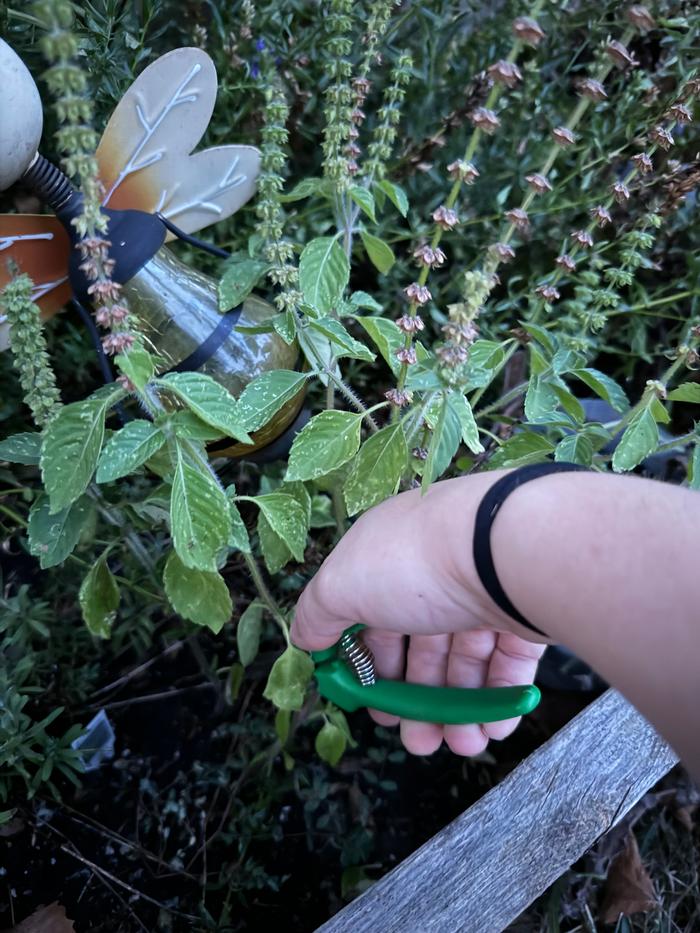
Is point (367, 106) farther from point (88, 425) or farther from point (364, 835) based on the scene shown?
point (364, 835)

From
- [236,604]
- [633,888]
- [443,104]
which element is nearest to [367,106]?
[443,104]

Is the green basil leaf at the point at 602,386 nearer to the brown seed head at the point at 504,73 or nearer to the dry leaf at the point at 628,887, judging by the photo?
the brown seed head at the point at 504,73

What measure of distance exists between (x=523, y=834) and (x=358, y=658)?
29cm

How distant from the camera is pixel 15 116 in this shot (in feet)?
1.69

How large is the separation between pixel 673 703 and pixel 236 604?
781 mm

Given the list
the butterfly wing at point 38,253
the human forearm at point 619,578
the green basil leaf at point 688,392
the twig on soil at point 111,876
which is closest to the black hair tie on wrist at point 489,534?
the human forearm at point 619,578

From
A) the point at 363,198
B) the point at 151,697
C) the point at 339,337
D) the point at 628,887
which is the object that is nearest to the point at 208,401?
the point at 339,337

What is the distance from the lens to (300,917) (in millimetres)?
939

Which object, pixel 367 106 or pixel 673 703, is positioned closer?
pixel 673 703

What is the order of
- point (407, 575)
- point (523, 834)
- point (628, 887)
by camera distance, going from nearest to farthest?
point (407, 575), point (523, 834), point (628, 887)

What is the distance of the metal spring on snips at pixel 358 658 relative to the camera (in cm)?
70

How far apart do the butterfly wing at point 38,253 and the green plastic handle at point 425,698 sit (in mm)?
446

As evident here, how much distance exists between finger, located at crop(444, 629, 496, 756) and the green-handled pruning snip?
0.09 m

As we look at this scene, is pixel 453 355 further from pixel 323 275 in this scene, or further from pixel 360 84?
pixel 360 84
